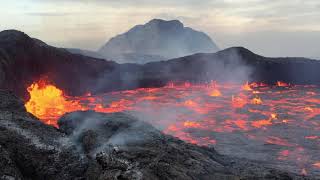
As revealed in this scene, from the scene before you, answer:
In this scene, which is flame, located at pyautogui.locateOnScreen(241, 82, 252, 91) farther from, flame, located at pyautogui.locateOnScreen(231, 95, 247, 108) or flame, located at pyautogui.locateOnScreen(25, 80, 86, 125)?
flame, located at pyautogui.locateOnScreen(25, 80, 86, 125)

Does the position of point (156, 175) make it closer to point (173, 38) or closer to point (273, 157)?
point (273, 157)

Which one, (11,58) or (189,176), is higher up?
(11,58)

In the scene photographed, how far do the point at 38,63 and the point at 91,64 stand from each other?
623 centimetres

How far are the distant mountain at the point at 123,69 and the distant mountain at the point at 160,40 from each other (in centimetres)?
9181

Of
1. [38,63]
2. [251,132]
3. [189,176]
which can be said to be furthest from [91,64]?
[189,176]

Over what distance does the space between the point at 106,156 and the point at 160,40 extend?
443 feet

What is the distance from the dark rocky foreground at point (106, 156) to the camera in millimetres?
7383

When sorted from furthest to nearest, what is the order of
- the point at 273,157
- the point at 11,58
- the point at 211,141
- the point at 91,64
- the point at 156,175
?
the point at 91,64
the point at 11,58
the point at 211,141
the point at 273,157
the point at 156,175

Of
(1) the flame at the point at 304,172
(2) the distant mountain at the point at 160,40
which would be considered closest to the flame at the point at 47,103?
(1) the flame at the point at 304,172

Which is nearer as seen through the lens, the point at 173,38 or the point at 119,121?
the point at 119,121

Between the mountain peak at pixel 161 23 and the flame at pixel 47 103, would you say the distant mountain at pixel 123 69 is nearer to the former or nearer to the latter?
the flame at pixel 47 103

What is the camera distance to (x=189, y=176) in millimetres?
7465

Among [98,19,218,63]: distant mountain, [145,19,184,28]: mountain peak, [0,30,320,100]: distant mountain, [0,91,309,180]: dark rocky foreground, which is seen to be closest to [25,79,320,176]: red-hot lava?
[0,30,320,100]: distant mountain

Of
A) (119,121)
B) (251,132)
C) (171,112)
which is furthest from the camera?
(171,112)
